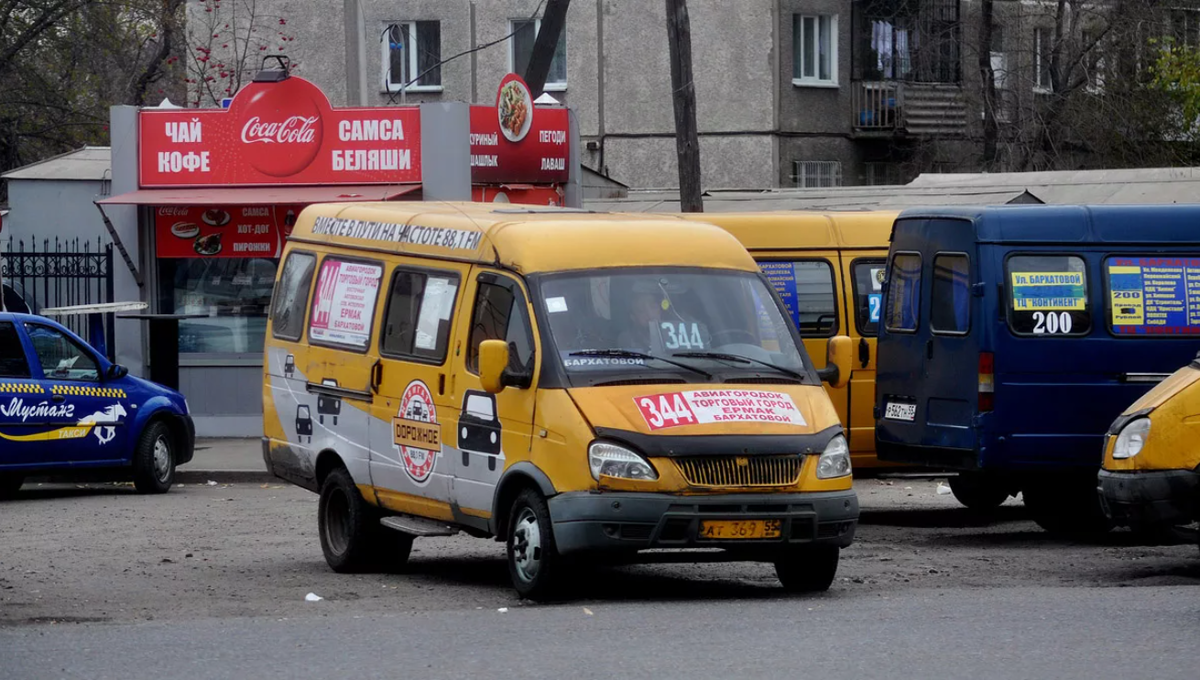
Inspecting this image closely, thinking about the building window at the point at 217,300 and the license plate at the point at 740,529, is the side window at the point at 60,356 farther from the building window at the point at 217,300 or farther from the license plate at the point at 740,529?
the license plate at the point at 740,529

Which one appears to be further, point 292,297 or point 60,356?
point 60,356

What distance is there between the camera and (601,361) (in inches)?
382

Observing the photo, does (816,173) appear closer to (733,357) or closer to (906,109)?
(906,109)

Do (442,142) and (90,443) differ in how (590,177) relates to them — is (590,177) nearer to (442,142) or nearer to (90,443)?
(442,142)

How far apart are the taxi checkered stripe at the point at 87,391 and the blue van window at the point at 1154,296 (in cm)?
963

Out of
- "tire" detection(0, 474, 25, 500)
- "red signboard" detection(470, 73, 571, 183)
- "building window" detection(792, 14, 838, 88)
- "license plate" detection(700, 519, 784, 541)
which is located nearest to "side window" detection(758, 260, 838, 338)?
"license plate" detection(700, 519, 784, 541)

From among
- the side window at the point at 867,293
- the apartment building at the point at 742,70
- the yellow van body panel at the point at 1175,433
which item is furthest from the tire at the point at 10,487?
the apartment building at the point at 742,70

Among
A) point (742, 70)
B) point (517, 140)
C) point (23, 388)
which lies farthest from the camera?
point (742, 70)

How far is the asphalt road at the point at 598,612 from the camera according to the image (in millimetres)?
7543

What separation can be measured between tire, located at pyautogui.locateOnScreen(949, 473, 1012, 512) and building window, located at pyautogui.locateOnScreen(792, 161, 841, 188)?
21164mm

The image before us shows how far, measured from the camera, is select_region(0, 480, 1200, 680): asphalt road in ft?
24.7

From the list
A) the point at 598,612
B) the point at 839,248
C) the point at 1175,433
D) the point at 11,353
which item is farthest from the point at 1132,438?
the point at 11,353

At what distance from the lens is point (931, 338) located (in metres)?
12.7

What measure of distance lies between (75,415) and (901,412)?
812 cm
